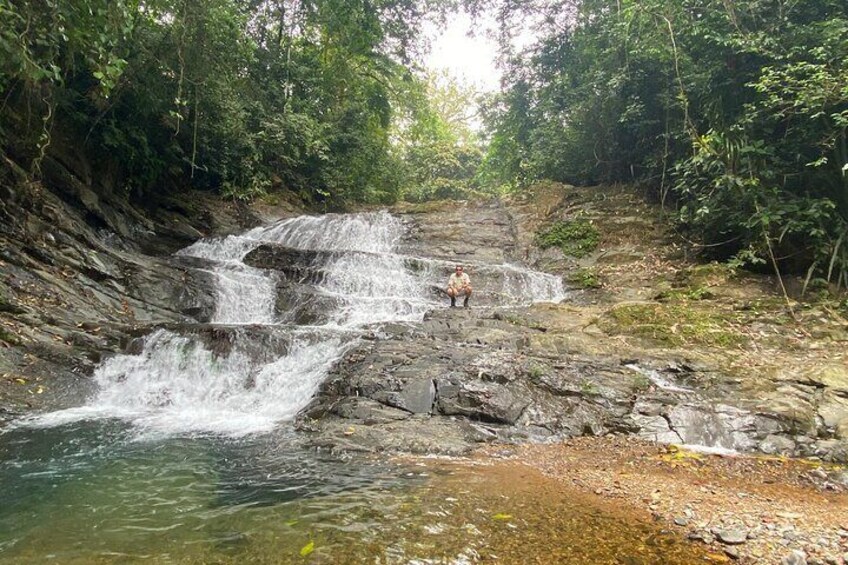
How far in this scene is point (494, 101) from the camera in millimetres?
24125

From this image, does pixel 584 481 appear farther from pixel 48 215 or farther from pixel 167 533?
pixel 48 215

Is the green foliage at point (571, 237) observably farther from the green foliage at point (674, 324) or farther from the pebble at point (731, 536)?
the pebble at point (731, 536)

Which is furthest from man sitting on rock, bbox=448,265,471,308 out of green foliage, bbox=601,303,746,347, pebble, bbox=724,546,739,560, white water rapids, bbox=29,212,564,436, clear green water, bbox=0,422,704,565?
pebble, bbox=724,546,739,560

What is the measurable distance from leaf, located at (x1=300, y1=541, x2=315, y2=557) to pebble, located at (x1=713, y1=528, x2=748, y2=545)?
119 inches

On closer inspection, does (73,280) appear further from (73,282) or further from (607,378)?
(607,378)

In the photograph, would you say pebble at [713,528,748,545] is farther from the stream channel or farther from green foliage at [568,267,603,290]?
green foliage at [568,267,603,290]

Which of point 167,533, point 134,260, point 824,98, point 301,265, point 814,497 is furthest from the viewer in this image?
point 301,265

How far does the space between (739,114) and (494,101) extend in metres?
13.6

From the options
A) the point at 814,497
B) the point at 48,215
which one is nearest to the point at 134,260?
the point at 48,215

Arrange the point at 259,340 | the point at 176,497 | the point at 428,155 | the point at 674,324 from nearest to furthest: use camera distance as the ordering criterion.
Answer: the point at 176,497
the point at 259,340
the point at 674,324
the point at 428,155

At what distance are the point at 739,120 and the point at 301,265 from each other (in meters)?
11.8

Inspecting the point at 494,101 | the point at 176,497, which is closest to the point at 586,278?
the point at 176,497

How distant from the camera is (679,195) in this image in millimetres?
15594

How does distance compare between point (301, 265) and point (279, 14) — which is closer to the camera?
point (301, 265)
